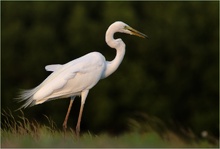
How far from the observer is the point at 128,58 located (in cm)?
2362

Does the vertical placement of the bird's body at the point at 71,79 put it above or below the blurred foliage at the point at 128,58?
above

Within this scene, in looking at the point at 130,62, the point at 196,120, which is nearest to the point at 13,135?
the point at 196,120

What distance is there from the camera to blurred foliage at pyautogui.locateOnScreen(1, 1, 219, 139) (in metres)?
22.1

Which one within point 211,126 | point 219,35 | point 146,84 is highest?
point 219,35

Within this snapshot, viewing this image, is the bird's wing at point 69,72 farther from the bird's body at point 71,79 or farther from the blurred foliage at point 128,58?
the blurred foliage at point 128,58

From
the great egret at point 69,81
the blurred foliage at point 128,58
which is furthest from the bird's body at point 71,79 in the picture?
the blurred foliage at point 128,58

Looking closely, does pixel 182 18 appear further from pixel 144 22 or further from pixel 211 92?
pixel 211 92

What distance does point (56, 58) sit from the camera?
2277 centimetres

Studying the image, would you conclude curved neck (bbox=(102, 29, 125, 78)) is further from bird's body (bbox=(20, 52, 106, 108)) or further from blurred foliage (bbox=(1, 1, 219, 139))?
blurred foliage (bbox=(1, 1, 219, 139))

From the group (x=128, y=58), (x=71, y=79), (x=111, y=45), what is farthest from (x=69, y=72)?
(x=128, y=58)

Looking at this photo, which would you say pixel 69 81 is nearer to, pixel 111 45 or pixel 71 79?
pixel 71 79

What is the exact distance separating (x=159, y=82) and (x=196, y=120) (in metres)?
2.23

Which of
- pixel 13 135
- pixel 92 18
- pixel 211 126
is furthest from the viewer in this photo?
pixel 92 18

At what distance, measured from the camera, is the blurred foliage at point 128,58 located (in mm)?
22109
